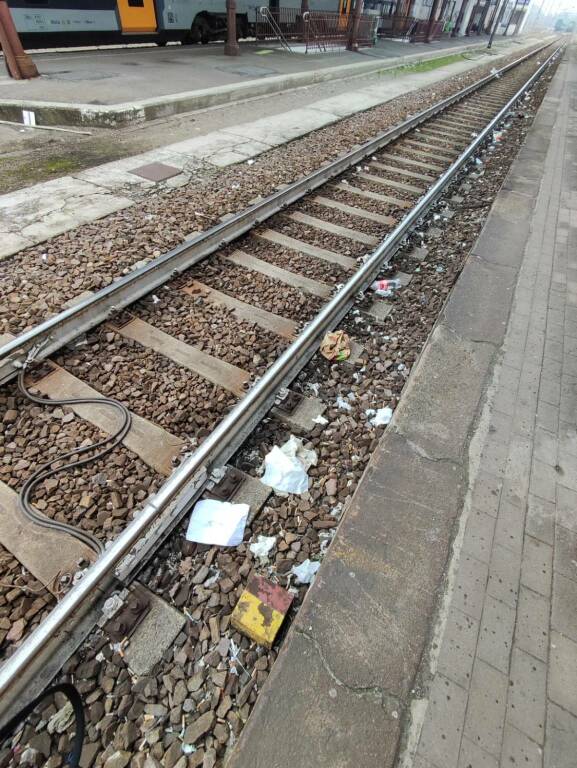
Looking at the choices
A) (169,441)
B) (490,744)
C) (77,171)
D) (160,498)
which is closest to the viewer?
(490,744)

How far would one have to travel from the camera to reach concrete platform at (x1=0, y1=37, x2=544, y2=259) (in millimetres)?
5293

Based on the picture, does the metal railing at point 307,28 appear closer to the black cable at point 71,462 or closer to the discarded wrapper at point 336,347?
the discarded wrapper at point 336,347

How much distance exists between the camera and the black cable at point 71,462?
2.39 metres

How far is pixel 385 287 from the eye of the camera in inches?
183

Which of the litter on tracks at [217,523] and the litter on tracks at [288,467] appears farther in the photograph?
the litter on tracks at [288,467]

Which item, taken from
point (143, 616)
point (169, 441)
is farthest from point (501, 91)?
point (143, 616)

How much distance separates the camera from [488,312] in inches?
171

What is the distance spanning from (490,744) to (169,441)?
2.35 metres

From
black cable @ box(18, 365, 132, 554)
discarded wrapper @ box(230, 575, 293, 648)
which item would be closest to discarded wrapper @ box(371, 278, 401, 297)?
black cable @ box(18, 365, 132, 554)

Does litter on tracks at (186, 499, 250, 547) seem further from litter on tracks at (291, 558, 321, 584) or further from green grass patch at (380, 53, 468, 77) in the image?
green grass patch at (380, 53, 468, 77)

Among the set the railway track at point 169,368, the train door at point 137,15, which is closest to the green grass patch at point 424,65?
the train door at point 137,15

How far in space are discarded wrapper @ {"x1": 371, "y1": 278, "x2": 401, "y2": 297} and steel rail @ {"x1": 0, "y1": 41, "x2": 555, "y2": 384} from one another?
1.79m

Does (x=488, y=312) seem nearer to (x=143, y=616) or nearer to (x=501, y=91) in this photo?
(x=143, y=616)

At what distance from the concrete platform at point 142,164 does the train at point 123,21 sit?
682cm
